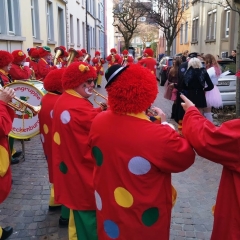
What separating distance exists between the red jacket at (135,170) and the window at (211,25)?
68.6 ft

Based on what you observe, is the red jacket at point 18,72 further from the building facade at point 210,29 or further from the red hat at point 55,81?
the building facade at point 210,29

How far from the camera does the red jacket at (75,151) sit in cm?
→ 287

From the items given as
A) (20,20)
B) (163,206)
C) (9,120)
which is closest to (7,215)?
(9,120)

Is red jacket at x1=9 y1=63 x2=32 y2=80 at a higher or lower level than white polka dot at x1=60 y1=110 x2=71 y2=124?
higher

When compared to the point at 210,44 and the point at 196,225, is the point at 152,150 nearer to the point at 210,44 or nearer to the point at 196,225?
the point at 196,225

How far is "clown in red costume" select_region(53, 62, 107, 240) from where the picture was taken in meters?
2.87

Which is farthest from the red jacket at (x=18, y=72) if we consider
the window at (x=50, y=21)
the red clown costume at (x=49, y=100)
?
the window at (x=50, y=21)

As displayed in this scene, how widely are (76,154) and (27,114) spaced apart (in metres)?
2.46

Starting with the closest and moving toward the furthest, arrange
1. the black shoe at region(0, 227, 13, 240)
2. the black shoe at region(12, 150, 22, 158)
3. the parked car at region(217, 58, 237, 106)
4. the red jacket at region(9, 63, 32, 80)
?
the black shoe at region(0, 227, 13, 240)
the black shoe at region(12, 150, 22, 158)
the red jacket at region(9, 63, 32, 80)
the parked car at region(217, 58, 237, 106)

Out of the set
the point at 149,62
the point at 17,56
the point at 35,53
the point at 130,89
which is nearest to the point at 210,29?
the point at 149,62

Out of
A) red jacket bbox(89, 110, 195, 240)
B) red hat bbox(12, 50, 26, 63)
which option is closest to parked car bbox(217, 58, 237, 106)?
red hat bbox(12, 50, 26, 63)

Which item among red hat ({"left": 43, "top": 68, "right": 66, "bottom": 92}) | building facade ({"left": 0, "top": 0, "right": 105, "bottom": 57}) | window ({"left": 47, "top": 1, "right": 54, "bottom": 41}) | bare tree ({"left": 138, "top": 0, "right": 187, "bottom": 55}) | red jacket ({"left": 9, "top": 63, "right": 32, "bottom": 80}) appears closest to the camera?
red hat ({"left": 43, "top": 68, "right": 66, "bottom": 92})

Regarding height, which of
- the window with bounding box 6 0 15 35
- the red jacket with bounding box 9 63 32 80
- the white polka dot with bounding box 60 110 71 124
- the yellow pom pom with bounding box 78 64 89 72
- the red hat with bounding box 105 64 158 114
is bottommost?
the white polka dot with bounding box 60 110 71 124

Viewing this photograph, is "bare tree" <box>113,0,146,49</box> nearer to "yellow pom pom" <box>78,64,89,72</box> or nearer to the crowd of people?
"yellow pom pom" <box>78,64,89,72</box>
